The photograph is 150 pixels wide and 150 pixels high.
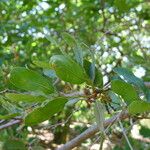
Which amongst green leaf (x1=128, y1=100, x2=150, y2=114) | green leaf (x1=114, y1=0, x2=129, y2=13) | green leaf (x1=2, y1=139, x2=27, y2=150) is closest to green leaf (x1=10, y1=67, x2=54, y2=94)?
green leaf (x1=128, y1=100, x2=150, y2=114)

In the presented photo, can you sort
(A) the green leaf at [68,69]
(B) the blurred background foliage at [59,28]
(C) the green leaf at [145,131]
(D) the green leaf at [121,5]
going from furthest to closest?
(B) the blurred background foliage at [59,28], (D) the green leaf at [121,5], (C) the green leaf at [145,131], (A) the green leaf at [68,69]

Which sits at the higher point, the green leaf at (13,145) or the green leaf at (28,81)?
the green leaf at (28,81)

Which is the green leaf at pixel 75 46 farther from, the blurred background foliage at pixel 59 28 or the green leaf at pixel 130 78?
the blurred background foliage at pixel 59 28

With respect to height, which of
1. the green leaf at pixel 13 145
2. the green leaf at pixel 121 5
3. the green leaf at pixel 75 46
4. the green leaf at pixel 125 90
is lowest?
the green leaf at pixel 13 145

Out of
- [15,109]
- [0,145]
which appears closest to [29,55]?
[0,145]

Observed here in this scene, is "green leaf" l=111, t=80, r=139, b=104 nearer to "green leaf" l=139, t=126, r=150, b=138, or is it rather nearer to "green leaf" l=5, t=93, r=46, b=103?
"green leaf" l=5, t=93, r=46, b=103

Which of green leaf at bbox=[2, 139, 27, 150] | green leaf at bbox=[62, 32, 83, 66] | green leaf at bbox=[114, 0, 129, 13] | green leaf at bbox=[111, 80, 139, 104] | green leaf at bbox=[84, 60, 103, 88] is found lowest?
green leaf at bbox=[2, 139, 27, 150]

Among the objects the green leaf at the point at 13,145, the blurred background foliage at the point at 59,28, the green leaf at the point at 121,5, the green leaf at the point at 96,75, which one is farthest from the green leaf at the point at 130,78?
the blurred background foliage at the point at 59,28

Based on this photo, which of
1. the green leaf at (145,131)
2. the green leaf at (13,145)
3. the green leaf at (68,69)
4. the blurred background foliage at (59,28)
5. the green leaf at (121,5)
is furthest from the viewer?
the blurred background foliage at (59,28)
